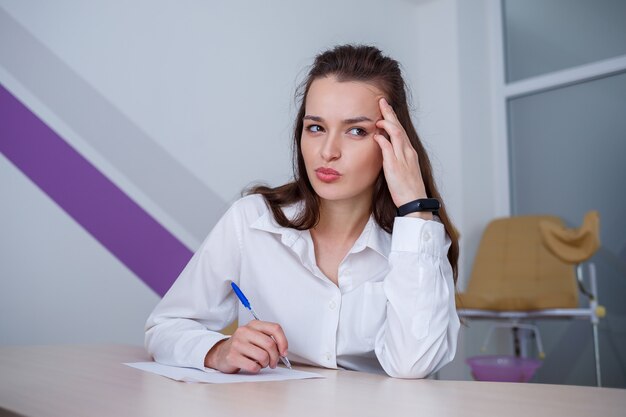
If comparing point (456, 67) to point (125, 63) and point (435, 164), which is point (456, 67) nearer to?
point (435, 164)

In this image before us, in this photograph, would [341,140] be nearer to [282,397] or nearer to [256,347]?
[256,347]

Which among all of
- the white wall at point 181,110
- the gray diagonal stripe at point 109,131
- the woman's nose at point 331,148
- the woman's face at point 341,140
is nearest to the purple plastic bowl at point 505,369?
the white wall at point 181,110

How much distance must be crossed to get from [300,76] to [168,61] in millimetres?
949

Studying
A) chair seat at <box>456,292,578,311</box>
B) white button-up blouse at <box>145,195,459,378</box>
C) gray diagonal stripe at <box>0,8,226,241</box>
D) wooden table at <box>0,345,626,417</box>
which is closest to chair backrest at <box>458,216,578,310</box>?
chair seat at <box>456,292,578,311</box>

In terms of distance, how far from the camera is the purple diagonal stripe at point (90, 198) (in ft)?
8.62

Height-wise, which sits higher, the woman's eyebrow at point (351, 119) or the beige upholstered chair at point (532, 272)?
the woman's eyebrow at point (351, 119)

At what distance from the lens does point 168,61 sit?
Answer: 3225 mm

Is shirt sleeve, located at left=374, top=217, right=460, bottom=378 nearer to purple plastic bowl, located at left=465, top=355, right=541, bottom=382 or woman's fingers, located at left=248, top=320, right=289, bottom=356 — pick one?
woman's fingers, located at left=248, top=320, right=289, bottom=356

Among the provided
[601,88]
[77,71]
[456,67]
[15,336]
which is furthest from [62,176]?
[601,88]

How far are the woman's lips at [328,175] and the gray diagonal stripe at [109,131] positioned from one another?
6.01ft

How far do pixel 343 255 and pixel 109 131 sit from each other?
185 centimetres

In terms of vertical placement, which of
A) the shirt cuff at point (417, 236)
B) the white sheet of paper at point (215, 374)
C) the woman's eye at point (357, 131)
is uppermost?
the woman's eye at point (357, 131)

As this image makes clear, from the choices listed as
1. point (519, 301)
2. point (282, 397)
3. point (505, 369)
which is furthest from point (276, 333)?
point (519, 301)

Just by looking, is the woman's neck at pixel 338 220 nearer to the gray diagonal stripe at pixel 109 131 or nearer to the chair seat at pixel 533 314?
the gray diagonal stripe at pixel 109 131
